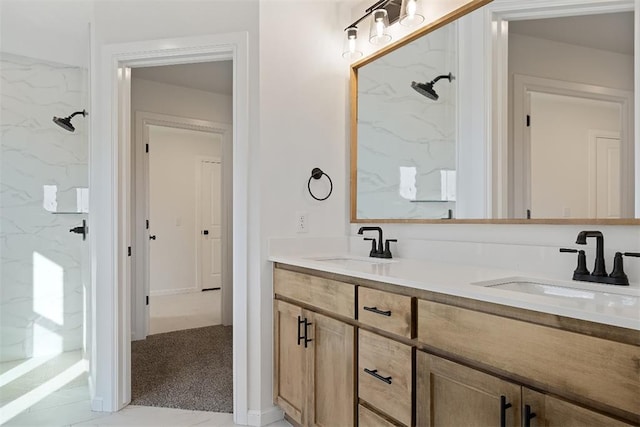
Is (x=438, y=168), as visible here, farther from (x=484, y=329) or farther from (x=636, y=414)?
(x=636, y=414)

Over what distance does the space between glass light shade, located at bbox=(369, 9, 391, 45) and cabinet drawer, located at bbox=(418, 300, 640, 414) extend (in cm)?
159

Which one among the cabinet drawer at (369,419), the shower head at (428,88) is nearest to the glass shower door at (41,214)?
the cabinet drawer at (369,419)

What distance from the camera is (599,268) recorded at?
135 cm

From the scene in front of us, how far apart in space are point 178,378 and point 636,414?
8.78ft

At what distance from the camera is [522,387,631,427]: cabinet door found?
2.98 ft

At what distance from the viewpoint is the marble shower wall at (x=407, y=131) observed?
80.5 inches

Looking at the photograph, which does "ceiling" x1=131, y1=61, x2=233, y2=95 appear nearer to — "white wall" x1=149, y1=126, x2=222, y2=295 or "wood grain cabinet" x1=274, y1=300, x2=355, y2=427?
"white wall" x1=149, y1=126, x2=222, y2=295

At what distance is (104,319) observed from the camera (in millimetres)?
2408

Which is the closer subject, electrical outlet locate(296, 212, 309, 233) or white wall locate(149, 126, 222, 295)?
electrical outlet locate(296, 212, 309, 233)

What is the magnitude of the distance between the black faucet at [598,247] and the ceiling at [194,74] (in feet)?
9.64

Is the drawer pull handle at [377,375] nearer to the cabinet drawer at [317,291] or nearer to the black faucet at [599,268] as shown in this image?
the cabinet drawer at [317,291]

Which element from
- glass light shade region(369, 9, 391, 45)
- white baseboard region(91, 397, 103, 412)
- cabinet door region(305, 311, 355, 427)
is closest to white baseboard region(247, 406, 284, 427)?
cabinet door region(305, 311, 355, 427)

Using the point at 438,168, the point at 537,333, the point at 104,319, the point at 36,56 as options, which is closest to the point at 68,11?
the point at 36,56

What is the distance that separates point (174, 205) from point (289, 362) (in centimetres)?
436
